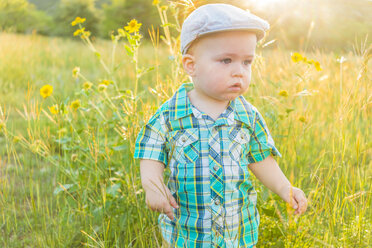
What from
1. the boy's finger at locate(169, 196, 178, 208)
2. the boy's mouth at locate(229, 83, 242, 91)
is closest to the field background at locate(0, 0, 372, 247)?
the boy's finger at locate(169, 196, 178, 208)

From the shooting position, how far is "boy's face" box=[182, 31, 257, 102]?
1.32 metres

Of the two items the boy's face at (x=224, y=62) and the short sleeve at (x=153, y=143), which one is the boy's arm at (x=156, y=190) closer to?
the short sleeve at (x=153, y=143)

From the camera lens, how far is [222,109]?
1479mm

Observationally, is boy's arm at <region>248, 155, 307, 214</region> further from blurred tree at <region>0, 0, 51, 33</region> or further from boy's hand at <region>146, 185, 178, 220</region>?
blurred tree at <region>0, 0, 51, 33</region>

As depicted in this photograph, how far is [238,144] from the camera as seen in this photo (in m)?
1.47

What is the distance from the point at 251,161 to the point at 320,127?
1.83 m

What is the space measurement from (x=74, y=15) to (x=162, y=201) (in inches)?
817

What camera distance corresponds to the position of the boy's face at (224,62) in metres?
1.32

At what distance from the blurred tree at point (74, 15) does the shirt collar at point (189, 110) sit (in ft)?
59.9

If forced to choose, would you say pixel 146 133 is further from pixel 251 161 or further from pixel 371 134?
pixel 371 134

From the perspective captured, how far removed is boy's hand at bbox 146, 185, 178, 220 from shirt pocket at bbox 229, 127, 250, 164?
301 millimetres

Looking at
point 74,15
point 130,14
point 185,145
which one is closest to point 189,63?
point 185,145

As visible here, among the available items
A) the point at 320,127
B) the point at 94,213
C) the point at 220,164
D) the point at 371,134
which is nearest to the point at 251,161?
the point at 220,164

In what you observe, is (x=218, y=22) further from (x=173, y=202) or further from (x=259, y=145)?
(x=173, y=202)
